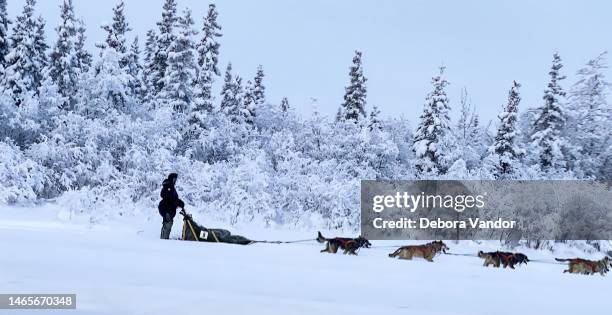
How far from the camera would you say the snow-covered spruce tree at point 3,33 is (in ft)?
96.5

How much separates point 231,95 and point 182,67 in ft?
26.7

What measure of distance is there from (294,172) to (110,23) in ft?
60.8

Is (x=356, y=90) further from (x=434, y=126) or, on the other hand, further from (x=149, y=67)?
(x=149, y=67)

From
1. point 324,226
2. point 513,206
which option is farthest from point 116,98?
point 513,206

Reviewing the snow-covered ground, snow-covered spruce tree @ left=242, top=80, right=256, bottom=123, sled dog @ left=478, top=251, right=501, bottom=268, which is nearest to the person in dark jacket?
the snow-covered ground

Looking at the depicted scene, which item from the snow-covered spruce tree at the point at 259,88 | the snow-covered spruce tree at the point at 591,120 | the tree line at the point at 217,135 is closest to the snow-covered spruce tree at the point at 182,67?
the tree line at the point at 217,135

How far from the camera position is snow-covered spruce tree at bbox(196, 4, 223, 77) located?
3145 cm

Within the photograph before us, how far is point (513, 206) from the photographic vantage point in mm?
16531

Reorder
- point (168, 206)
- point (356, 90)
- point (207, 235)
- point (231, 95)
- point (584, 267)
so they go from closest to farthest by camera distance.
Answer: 1. point (584, 267)
2. point (207, 235)
3. point (168, 206)
4. point (356, 90)
5. point (231, 95)

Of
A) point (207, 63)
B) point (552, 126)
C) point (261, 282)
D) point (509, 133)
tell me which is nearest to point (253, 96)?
point (207, 63)

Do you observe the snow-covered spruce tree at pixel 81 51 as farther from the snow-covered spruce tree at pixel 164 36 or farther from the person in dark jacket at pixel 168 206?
the person in dark jacket at pixel 168 206

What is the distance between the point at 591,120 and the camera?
96.9ft

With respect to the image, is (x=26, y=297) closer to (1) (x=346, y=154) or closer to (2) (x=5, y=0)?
(1) (x=346, y=154)
